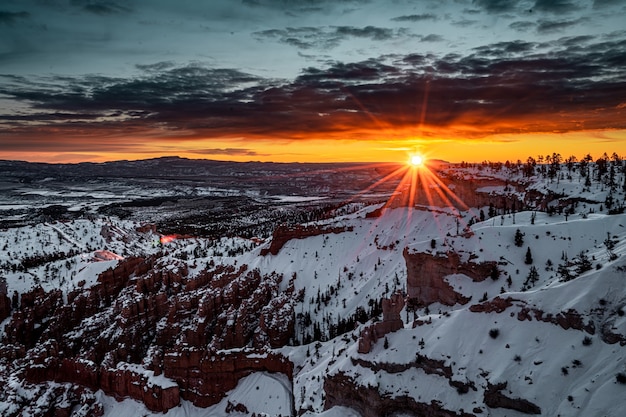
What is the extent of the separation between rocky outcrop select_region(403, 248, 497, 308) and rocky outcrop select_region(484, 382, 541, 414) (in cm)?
2355

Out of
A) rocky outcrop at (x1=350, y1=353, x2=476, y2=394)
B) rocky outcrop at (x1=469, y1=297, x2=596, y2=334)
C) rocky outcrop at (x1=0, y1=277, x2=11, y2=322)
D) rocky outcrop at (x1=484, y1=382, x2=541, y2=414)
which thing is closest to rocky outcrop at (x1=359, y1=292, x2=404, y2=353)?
rocky outcrop at (x1=350, y1=353, x2=476, y2=394)

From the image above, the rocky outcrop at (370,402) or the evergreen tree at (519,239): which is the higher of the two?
the evergreen tree at (519,239)

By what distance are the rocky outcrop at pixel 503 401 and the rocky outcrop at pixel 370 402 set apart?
1575mm

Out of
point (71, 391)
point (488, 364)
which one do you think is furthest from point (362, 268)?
point (488, 364)

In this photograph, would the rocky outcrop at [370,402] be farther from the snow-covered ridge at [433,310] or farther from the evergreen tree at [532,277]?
the evergreen tree at [532,277]

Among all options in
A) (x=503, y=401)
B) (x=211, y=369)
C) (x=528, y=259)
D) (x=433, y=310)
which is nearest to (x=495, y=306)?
(x=503, y=401)

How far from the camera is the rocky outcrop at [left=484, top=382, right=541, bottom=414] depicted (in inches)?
1074

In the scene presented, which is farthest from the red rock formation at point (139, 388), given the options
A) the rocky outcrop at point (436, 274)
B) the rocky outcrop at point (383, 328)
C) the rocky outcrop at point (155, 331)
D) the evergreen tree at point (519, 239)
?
the evergreen tree at point (519, 239)

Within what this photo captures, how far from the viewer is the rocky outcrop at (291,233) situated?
349ft

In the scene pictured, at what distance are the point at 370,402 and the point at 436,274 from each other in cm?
2617

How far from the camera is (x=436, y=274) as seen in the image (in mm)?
56406

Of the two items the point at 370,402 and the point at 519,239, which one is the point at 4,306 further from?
the point at 519,239

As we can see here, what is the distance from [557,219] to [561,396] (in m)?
46.3

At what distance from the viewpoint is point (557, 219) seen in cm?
6656
